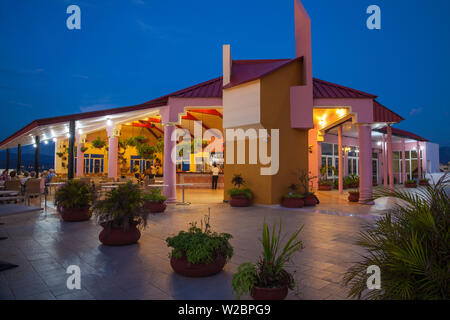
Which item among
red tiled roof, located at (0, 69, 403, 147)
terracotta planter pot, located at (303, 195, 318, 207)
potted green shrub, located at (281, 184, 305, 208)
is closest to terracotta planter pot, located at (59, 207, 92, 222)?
red tiled roof, located at (0, 69, 403, 147)

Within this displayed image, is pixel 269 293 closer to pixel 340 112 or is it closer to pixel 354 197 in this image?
pixel 354 197

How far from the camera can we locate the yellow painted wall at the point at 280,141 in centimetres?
1019

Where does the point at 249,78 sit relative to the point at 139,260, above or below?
above

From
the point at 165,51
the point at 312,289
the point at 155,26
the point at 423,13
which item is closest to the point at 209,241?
the point at 312,289

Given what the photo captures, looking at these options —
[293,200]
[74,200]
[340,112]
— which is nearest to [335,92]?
[340,112]

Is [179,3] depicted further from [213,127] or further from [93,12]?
[213,127]

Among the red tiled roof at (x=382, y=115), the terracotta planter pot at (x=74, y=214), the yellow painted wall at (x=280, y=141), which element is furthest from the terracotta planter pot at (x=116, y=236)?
the red tiled roof at (x=382, y=115)

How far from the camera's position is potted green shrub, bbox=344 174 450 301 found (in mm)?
1867

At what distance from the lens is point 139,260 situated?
4.10 m

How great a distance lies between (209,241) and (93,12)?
87.5 m

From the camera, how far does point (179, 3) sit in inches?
5620

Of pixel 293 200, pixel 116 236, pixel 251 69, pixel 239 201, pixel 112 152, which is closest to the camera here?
pixel 116 236

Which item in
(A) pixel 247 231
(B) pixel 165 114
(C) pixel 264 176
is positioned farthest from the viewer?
(B) pixel 165 114

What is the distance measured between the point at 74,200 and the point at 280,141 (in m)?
7.18
